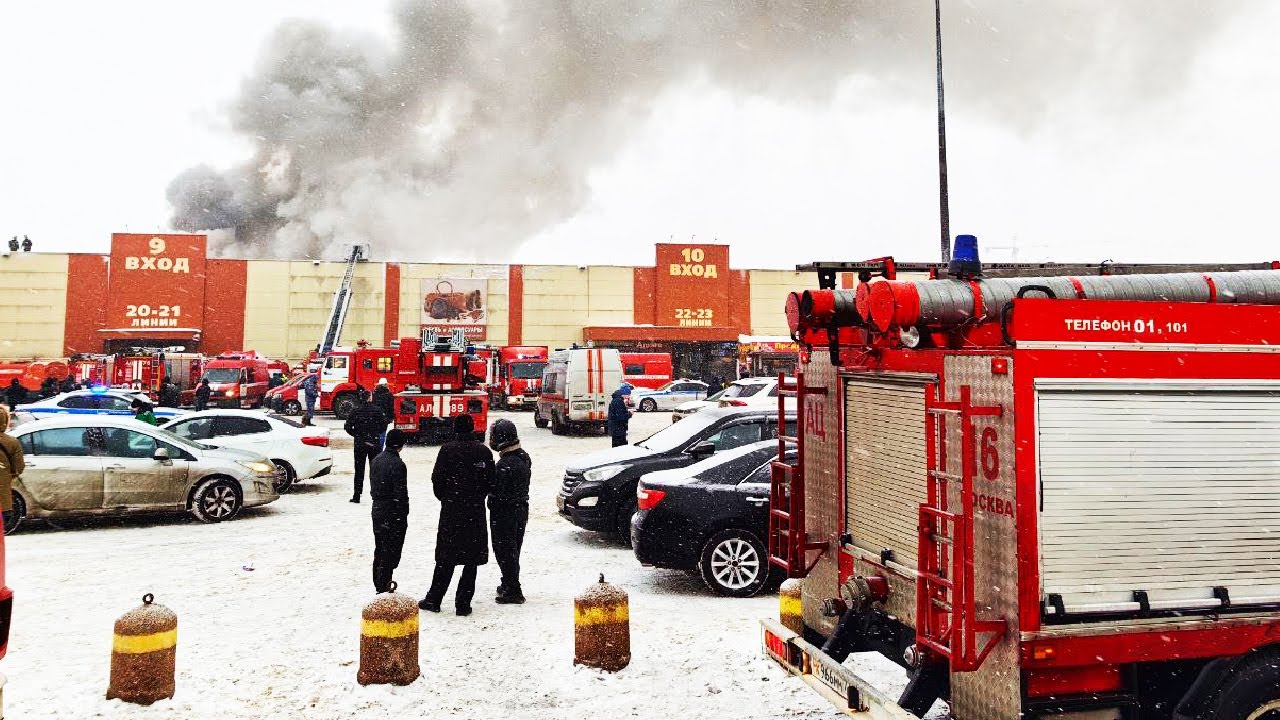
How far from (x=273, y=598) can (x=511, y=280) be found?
39958mm

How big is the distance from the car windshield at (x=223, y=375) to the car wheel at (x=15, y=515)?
71.7 feet

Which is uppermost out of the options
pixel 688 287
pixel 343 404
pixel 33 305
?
pixel 688 287

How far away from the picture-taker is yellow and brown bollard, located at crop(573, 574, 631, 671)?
6.05m

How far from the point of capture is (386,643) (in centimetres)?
572

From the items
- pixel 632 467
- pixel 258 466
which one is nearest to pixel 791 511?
pixel 632 467

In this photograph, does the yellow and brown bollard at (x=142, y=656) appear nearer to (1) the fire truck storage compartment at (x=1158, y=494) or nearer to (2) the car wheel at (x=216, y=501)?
(1) the fire truck storage compartment at (x=1158, y=494)

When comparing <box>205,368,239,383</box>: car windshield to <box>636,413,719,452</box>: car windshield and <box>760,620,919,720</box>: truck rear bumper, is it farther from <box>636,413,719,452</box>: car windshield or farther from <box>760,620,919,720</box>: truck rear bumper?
<box>760,620,919,720</box>: truck rear bumper

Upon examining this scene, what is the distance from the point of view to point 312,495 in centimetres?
1416

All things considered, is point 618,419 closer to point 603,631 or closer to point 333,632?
point 333,632

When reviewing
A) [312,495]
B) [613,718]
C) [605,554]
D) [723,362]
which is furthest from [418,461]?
[723,362]

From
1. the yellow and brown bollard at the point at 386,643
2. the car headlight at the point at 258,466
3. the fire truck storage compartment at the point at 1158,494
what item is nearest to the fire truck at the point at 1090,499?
the fire truck storage compartment at the point at 1158,494

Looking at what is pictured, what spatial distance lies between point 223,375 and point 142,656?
95.4 ft

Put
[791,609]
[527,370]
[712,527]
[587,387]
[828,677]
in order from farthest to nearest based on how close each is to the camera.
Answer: [527,370] < [587,387] < [712,527] < [791,609] < [828,677]

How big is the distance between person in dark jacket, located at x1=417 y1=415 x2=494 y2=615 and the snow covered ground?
28cm
